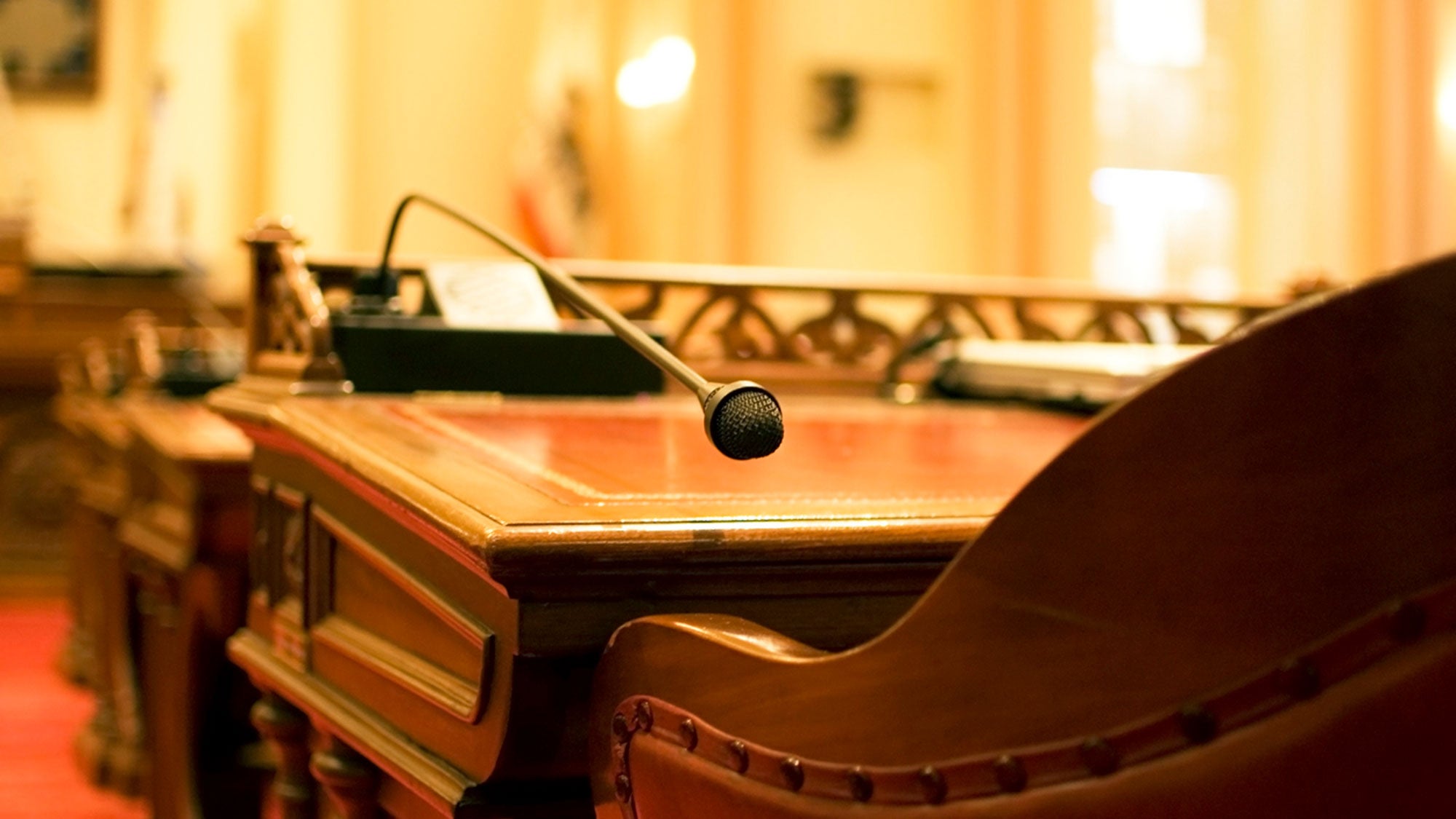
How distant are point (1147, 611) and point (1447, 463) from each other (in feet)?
0.37

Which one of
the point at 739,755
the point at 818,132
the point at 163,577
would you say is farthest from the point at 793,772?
the point at 818,132

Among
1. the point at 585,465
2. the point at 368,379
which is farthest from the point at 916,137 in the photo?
the point at 585,465

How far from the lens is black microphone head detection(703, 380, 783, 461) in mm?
814

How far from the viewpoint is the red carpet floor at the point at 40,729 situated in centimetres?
314

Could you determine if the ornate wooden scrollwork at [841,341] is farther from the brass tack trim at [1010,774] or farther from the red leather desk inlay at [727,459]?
the brass tack trim at [1010,774]

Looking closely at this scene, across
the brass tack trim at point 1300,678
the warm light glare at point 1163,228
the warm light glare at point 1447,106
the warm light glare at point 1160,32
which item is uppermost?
the warm light glare at point 1160,32

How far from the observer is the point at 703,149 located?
590 centimetres

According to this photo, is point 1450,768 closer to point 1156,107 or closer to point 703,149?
Result: point 703,149

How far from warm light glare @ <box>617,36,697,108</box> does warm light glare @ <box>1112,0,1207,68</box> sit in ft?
6.40

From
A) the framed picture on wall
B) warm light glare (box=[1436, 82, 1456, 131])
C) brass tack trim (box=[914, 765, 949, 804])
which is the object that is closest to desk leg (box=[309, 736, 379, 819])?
brass tack trim (box=[914, 765, 949, 804])

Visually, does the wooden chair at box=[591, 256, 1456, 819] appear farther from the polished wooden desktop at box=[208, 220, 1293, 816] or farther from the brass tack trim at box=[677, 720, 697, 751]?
the polished wooden desktop at box=[208, 220, 1293, 816]

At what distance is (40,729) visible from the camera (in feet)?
12.7

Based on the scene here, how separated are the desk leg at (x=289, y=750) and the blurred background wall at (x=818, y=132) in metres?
4.63

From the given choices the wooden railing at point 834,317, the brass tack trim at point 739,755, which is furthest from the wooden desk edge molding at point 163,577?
the brass tack trim at point 739,755
